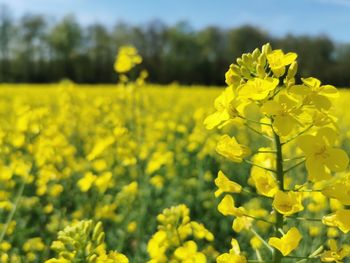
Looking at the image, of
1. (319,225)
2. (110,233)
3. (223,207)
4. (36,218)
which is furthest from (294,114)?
(36,218)

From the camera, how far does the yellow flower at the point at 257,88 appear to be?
1.30 m

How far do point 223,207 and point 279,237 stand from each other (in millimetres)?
160

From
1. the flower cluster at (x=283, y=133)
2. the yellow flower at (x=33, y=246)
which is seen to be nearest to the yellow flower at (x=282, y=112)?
the flower cluster at (x=283, y=133)

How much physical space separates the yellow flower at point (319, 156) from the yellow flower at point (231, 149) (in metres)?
0.15

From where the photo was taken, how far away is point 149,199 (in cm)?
409

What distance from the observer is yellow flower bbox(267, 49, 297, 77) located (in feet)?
4.54

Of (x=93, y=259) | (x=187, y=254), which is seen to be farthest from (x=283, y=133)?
(x=187, y=254)

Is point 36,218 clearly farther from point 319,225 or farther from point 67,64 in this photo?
point 67,64

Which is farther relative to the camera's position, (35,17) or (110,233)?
(35,17)

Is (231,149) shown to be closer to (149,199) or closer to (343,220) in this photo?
(343,220)

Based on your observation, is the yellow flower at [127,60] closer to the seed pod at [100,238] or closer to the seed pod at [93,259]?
the seed pod at [100,238]

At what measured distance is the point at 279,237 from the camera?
1382 mm

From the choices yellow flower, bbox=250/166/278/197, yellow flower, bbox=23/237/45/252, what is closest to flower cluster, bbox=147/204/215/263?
yellow flower, bbox=250/166/278/197

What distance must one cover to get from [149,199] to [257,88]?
2847mm
